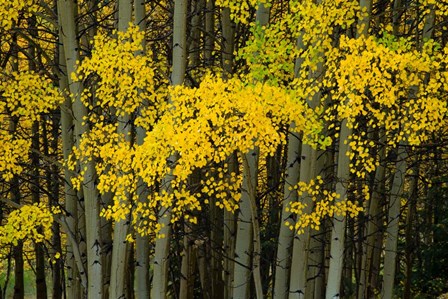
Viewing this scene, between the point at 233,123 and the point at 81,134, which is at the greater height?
the point at 81,134

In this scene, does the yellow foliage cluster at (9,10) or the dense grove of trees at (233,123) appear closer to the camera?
the dense grove of trees at (233,123)

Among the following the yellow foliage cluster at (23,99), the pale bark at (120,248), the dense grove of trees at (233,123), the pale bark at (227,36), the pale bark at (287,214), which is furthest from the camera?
the pale bark at (227,36)

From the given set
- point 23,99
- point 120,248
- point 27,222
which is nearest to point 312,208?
point 120,248

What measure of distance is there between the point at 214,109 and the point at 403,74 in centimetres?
200

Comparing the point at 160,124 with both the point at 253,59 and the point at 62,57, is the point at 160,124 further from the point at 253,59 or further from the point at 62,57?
the point at 62,57

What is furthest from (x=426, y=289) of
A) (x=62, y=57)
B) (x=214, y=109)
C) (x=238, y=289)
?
(x=214, y=109)

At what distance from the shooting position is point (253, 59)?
8.62 meters

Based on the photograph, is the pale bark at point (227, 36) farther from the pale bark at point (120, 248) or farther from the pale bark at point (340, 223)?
the pale bark at point (340, 223)

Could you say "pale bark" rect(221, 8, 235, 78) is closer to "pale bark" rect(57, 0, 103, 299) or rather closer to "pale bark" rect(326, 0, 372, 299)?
"pale bark" rect(57, 0, 103, 299)

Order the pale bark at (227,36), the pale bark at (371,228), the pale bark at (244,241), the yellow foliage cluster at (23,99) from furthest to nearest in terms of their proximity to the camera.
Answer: the pale bark at (371,228)
the pale bark at (227,36)
the pale bark at (244,241)
the yellow foliage cluster at (23,99)

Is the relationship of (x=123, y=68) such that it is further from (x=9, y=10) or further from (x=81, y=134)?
(x=9, y=10)

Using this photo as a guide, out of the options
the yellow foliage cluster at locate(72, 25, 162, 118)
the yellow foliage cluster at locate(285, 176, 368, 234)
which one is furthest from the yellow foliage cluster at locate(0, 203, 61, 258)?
the yellow foliage cluster at locate(285, 176, 368, 234)

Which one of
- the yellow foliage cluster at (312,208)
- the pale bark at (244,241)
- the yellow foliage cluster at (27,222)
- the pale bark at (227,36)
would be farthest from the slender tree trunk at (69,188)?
the yellow foliage cluster at (312,208)

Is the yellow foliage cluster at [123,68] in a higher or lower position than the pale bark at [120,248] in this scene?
higher
